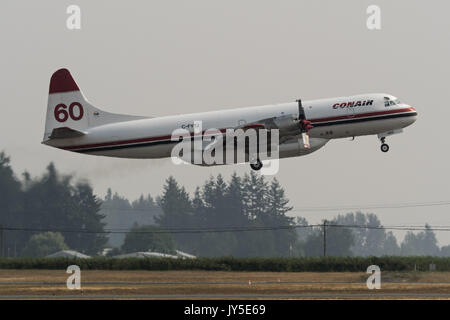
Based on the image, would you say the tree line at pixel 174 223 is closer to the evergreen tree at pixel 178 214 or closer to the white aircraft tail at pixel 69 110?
the evergreen tree at pixel 178 214

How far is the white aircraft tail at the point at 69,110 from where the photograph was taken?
68250 mm

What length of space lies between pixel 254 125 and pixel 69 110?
15.7m

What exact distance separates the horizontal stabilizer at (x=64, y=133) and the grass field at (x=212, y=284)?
10.9 metres

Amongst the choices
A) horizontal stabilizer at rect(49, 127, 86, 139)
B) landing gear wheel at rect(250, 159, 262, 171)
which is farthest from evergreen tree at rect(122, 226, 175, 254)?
landing gear wheel at rect(250, 159, 262, 171)

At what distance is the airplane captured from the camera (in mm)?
64125

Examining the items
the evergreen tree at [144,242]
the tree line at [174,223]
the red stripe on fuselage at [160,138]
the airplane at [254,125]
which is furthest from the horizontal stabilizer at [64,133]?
the evergreen tree at [144,242]

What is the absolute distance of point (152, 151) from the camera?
218ft

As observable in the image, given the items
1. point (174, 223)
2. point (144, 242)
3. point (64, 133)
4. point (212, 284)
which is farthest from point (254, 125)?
point (174, 223)

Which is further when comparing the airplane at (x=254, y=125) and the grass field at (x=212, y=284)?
the airplane at (x=254, y=125)

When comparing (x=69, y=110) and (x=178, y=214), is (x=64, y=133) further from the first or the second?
(x=178, y=214)

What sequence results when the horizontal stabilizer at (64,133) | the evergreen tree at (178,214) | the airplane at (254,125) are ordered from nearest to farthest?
1. the airplane at (254,125)
2. the horizontal stabilizer at (64,133)
3. the evergreen tree at (178,214)

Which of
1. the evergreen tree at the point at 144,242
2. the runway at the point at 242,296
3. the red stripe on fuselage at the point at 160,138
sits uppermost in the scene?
the red stripe on fuselage at the point at 160,138

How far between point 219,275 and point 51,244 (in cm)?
7483

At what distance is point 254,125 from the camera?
6347 cm
